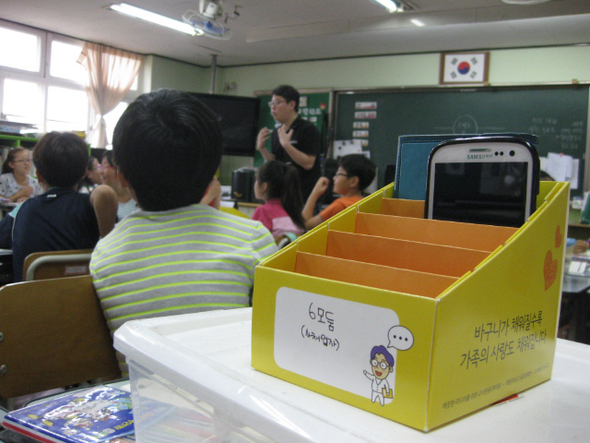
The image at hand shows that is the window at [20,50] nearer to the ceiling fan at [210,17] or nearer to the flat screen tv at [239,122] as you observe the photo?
the flat screen tv at [239,122]

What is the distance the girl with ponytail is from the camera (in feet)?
9.53

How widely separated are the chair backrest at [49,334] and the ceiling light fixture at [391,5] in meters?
4.04

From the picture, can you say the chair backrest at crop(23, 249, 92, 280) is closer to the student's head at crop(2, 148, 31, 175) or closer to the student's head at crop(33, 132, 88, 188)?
the student's head at crop(33, 132, 88, 188)

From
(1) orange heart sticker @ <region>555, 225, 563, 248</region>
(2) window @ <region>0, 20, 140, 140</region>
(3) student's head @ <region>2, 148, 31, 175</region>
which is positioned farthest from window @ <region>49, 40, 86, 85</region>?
(1) orange heart sticker @ <region>555, 225, 563, 248</region>

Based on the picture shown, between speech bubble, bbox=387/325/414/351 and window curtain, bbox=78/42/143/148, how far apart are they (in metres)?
6.81

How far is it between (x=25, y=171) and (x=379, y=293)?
17.1ft

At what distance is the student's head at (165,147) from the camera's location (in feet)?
3.02

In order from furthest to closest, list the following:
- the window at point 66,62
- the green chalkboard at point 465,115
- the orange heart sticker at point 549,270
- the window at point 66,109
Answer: the window at point 66,109 < the window at point 66,62 < the green chalkboard at point 465,115 < the orange heart sticker at point 549,270

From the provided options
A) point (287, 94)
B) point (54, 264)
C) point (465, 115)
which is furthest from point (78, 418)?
point (465, 115)

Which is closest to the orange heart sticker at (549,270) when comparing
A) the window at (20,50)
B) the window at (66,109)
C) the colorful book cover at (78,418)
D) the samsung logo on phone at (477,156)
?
the samsung logo on phone at (477,156)

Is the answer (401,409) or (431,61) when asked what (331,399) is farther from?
(431,61)

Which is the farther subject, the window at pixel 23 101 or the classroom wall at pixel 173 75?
the classroom wall at pixel 173 75

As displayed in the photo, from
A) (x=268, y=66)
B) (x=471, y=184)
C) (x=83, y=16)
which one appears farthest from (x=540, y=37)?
(x=471, y=184)

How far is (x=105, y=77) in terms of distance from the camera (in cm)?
653
